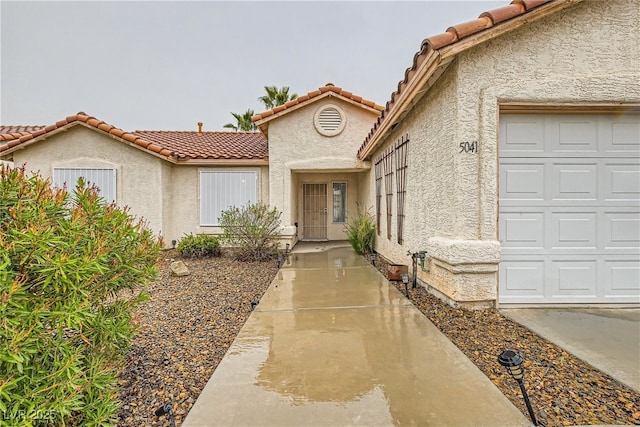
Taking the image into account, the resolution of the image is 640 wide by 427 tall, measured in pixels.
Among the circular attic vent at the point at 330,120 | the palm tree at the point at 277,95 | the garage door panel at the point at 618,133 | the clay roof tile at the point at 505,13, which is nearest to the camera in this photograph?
the clay roof tile at the point at 505,13

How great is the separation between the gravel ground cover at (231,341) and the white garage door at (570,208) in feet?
4.20

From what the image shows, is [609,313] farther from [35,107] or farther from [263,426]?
[35,107]

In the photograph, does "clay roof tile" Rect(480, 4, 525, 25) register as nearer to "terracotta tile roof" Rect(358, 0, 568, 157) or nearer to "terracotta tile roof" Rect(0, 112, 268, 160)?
"terracotta tile roof" Rect(358, 0, 568, 157)

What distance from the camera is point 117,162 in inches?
507

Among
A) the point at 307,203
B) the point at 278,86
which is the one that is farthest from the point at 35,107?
the point at 307,203

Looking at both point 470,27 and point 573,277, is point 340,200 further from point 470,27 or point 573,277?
point 470,27

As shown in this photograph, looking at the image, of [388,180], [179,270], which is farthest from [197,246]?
[388,180]

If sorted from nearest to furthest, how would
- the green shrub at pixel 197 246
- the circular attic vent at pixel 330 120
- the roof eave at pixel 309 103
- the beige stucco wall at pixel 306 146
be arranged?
the green shrub at pixel 197 246
the roof eave at pixel 309 103
the beige stucco wall at pixel 306 146
the circular attic vent at pixel 330 120

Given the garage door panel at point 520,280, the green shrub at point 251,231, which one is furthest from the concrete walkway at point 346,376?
the green shrub at point 251,231

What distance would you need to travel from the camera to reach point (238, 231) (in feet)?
39.6

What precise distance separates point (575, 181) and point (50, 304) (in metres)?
7.57

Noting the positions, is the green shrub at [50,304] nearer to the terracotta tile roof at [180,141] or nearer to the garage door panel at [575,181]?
the garage door panel at [575,181]

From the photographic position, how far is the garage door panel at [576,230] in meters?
5.86

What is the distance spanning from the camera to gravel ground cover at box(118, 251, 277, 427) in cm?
323
